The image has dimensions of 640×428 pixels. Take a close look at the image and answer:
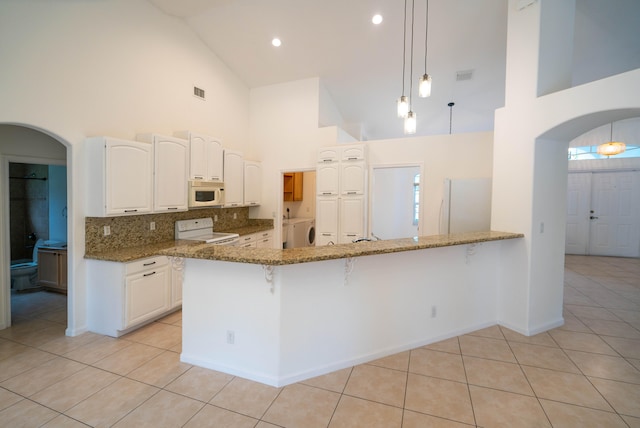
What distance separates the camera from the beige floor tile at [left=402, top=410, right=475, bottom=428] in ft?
5.97

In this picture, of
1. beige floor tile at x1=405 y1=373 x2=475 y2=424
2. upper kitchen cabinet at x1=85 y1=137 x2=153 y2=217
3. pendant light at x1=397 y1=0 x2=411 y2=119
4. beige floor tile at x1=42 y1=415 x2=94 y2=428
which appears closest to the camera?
beige floor tile at x1=42 y1=415 x2=94 y2=428

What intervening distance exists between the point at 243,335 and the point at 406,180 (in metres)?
7.36

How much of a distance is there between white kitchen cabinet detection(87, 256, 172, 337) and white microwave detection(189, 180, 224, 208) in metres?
1.08

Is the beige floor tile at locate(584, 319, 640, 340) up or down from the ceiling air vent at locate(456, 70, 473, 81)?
down

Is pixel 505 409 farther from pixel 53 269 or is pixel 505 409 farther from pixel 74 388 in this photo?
pixel 53 269

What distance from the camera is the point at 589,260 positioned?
22.1 ft

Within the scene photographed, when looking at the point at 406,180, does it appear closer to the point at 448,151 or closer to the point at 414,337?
the point at 448,151

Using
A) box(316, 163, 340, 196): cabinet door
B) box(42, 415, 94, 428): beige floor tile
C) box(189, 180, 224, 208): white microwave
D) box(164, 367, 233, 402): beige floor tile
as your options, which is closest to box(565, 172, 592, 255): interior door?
box(316, 163, 340, 196): cabinet door

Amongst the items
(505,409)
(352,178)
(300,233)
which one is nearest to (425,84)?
(352,178)

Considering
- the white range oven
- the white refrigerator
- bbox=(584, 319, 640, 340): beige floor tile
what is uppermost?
the white refrigerator

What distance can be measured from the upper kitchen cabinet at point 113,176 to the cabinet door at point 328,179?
2.78 meters

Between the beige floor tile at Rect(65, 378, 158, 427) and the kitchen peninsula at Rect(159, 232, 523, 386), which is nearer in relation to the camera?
the beige floor tile at Rect(65, 378, 158, 427)

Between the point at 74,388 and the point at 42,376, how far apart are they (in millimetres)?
426

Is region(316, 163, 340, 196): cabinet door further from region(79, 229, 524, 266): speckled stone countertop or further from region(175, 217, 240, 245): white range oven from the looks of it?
region(79, 229, 524, 266): speckled stone countertop
